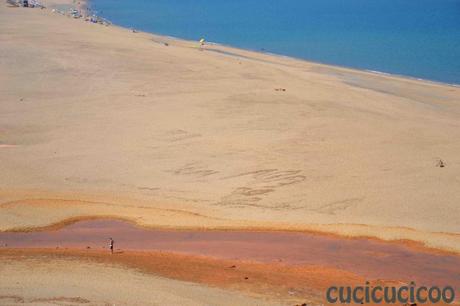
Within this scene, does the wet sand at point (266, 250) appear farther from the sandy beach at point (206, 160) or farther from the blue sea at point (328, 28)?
the blue sea at point (328, 28)

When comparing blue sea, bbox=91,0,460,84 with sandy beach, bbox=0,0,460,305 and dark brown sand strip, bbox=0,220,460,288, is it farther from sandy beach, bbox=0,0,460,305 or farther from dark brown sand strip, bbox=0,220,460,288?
dark brown sand strip, bbox=0,220,460,288

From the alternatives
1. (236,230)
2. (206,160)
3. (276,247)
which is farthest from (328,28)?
(276,247)

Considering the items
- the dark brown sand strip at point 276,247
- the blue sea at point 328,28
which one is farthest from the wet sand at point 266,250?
the blue sea at point 328,28

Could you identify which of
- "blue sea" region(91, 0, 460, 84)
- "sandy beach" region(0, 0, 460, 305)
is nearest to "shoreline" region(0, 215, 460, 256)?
"sandy beach" region(0, 0, 460, 305)

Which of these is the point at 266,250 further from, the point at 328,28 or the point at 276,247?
the point at 328,28

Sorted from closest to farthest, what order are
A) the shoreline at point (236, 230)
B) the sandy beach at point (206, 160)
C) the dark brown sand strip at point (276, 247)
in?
the dark brown sand strip at point (276, 247) < the shoreline at point (236, 230) < the sandy beach at point (206, 160)

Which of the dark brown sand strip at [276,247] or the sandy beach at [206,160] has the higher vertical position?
the sandy beach at [206,160]

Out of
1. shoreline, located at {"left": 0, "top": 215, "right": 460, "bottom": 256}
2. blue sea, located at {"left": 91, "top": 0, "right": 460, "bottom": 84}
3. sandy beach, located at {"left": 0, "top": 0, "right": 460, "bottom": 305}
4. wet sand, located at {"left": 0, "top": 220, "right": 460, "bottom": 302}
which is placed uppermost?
blue sea, located at {"left": 91, "top": 0, "right": 460, "bottom": 84}
